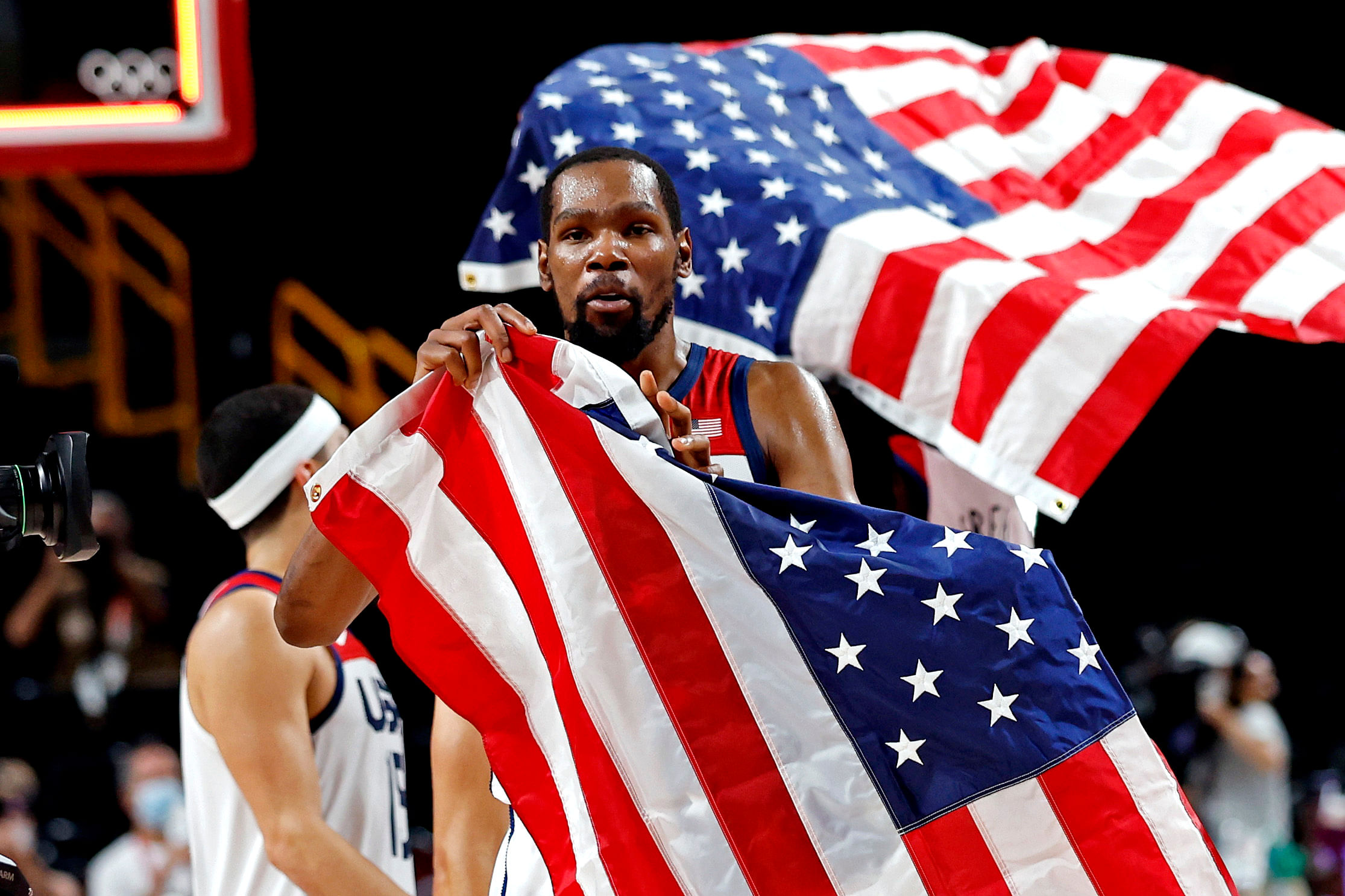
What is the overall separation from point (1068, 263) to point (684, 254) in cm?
111

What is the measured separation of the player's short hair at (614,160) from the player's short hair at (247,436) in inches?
36.5

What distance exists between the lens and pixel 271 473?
319cm

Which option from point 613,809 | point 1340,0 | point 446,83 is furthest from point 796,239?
point 1340,0

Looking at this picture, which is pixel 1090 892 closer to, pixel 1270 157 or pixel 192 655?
pixel 192 655

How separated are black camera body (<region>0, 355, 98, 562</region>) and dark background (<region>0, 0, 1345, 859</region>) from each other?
690 cm

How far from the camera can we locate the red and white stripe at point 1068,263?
9.69ft

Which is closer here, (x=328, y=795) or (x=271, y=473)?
(x=328, y=795)

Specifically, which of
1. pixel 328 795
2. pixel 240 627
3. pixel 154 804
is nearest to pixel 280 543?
pixel 240 627

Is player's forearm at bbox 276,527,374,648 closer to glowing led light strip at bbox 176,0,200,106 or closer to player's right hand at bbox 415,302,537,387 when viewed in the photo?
player's right hand at bbox 415,302,537,387

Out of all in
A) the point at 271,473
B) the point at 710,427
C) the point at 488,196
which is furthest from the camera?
the point at 488,196

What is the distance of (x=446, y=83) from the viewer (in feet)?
33.0

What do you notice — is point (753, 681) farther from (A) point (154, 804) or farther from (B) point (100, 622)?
(B) point (100, 622)

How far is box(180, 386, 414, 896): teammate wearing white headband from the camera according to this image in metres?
2.86

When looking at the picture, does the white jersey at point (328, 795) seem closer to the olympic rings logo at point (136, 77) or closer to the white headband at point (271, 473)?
the white headband at point (271, 473)
